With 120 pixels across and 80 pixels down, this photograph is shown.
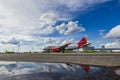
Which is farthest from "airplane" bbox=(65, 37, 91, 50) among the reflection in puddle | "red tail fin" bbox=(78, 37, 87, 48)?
the reflection in puddle

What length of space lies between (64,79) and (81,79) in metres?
1.22

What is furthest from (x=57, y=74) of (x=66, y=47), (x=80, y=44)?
(x=80, y=44)

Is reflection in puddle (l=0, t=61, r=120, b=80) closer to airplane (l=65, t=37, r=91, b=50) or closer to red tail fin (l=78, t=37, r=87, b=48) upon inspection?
airplane (l=65, t=37, r=91, b=50)

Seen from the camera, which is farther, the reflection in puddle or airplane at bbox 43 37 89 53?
airplane at bbox 43 37 89 53

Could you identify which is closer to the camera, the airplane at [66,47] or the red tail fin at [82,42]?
the airplane at [66,47]

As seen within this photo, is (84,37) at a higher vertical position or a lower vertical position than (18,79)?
higher

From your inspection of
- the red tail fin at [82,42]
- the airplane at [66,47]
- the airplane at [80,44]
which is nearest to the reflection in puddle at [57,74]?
the airplane at [66,47]

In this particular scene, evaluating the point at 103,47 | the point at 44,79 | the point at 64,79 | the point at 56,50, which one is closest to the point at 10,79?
the point at 44,79

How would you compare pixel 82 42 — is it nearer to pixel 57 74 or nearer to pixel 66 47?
pixel 66 47

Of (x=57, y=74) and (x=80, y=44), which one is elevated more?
(x=80, y=44)

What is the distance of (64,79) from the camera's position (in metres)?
15.3

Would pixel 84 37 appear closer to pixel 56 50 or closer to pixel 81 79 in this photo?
pixel 56 50

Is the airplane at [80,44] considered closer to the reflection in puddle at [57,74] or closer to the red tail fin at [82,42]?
the red tail fin at [82,42]

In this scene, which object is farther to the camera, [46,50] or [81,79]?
[46,50]
